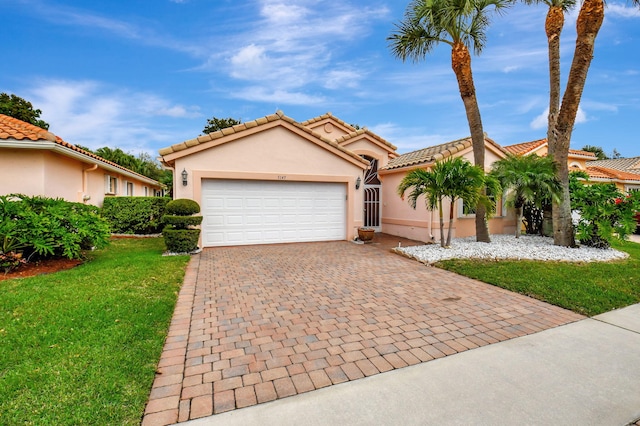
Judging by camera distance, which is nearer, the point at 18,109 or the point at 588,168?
the point at 588,168

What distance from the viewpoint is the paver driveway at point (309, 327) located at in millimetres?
2891

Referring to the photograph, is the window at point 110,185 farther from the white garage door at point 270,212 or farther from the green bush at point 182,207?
the green bush at point 182,207

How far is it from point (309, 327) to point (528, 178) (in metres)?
9.39

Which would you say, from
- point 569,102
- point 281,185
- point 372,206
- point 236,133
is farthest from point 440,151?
point 236,133

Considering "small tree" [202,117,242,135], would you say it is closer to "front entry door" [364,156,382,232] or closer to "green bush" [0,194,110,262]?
"front entry door" [364,156,382,232]

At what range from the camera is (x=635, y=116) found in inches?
817

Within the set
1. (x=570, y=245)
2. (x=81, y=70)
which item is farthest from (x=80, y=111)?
(x=570, y=245)

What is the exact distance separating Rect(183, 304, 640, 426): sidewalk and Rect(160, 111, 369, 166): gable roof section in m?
9.21

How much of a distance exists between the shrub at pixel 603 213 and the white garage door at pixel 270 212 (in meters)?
7.85

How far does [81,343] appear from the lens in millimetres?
3529

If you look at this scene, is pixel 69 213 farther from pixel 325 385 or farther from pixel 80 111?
pixel 80 111

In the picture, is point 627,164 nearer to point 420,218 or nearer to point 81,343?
point 420,218

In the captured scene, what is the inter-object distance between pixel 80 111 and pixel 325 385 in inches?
782

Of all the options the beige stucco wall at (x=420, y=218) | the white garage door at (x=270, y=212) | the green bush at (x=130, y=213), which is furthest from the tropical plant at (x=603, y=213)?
the green bush at (x=130, y=213)
